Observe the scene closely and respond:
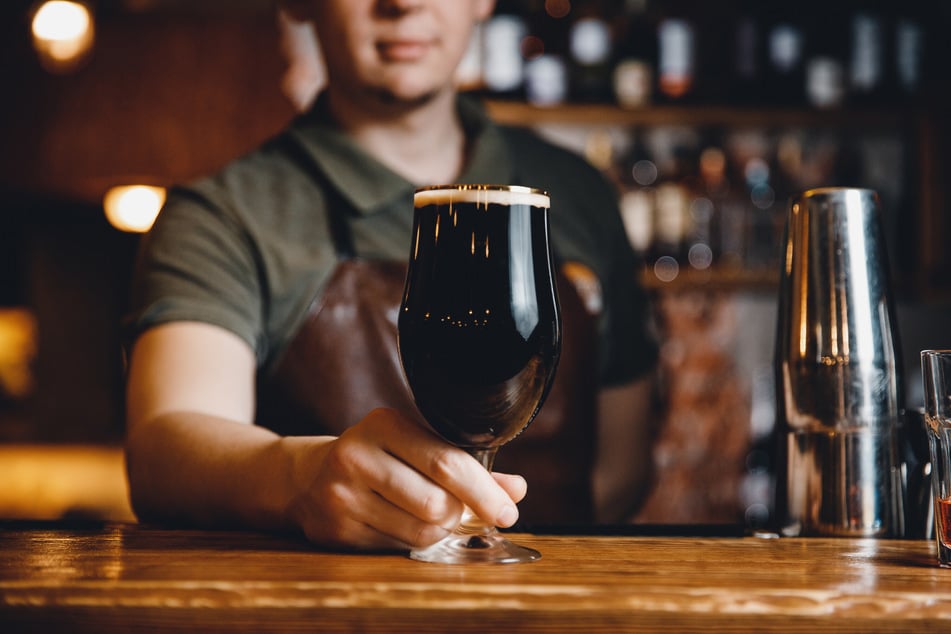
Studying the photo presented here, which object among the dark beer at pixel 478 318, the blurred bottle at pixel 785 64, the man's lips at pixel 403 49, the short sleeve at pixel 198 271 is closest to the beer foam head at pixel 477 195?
the dark beer at pixel 478 318

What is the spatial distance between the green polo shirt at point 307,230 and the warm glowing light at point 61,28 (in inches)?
60.3

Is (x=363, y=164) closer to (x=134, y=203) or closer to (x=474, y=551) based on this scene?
(x=474, y=551)

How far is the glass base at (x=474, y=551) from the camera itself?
72 centimetres

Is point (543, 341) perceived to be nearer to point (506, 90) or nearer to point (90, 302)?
point (506, 90)

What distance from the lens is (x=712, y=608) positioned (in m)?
0.59

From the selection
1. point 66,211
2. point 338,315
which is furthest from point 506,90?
point 66,211

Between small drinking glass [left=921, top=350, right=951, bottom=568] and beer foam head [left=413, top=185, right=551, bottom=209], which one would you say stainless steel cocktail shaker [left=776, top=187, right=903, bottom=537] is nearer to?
small drinking glass [left=921, top=350, right=951, bottom=568]

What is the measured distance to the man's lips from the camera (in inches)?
55.2

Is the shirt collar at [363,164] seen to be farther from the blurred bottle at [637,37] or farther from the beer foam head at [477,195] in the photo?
the blurred bottle at [637,37]

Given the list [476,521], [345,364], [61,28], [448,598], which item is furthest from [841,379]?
[61,28]

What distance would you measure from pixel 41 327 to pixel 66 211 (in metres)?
0.44

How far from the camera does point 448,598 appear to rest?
0.59m

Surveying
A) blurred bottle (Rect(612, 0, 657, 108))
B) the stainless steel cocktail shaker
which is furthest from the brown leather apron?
blurred bottle (Rect(612, 0, 657, 108))

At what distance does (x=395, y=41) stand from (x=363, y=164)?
0.20 m
